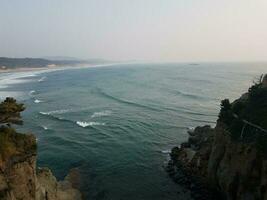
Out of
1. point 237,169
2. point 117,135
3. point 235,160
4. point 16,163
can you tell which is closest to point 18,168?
point 16,163

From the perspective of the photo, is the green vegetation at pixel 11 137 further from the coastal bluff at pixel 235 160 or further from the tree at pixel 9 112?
the coastal bluff at pixel 235 160

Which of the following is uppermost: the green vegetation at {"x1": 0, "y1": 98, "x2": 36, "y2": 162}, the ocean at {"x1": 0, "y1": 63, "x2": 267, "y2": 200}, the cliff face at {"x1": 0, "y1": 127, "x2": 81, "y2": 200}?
the green vegetation at {"x1": 0, "y1": 98, "x2": 36, "y2": 162}

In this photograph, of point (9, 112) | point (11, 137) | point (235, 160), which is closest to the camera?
point (11, 137)

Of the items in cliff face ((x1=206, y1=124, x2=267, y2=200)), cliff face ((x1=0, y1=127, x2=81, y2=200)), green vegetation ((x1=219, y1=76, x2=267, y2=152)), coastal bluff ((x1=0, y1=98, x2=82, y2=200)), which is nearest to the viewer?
cliff face ((x1=0, y1=127, x2=81, y2=200))

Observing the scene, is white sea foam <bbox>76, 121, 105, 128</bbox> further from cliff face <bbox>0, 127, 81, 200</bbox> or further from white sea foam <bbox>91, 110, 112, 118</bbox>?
cliff face <bbox>0, 127, 81, 200</bbox>

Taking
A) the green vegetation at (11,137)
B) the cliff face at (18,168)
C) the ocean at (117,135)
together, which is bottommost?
the ocean at (117,135)

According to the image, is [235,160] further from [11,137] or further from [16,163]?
[11,137]

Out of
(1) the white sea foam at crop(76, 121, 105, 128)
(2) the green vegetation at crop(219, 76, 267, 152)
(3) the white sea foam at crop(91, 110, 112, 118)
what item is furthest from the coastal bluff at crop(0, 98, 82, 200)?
(3) the white sea foam at crop(91, 110, 112, 118)

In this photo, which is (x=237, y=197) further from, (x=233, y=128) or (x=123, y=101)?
(x=123, y=101)

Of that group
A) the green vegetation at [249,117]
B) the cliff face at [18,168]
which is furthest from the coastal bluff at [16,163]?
the green vegetation at [249,117]
